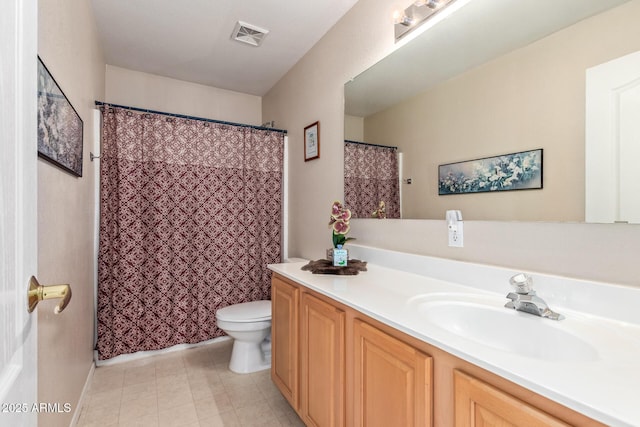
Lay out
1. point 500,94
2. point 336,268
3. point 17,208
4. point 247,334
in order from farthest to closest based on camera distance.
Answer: point 247,334
point 336,268
point 500,94
point 17,208

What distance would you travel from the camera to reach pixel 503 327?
0.97m

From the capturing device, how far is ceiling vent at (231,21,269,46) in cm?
213

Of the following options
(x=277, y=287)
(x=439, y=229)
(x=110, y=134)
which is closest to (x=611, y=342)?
(x=439, y=229)

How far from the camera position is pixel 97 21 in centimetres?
208

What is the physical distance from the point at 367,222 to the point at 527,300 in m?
1.03

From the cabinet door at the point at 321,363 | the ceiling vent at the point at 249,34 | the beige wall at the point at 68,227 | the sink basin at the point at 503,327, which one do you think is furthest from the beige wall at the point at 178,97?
the sink basin at the point at 503,327

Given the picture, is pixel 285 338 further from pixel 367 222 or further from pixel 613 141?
pixel 613 141

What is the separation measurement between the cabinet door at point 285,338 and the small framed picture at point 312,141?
42.0 inches

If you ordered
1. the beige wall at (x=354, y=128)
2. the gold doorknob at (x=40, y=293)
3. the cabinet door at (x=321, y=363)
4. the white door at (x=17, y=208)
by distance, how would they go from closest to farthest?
the white door at (x=17, y=208) → the gold doorknob at (x=40, y=293) → the cabinet door at (x=321, y=363) → the beige wall at (x=354, y=128)

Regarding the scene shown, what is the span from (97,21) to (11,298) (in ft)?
7.90

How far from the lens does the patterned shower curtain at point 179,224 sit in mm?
2244

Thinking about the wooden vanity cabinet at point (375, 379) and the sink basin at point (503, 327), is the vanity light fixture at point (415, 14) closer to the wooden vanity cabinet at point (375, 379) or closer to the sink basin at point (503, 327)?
the sink basin at point (503, 327)

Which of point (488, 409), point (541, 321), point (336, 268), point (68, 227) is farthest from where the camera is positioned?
point (336, 268)

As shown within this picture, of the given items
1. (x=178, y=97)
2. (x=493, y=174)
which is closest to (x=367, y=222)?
(x=493, y=174)
